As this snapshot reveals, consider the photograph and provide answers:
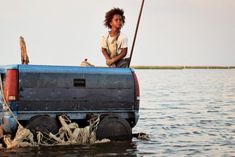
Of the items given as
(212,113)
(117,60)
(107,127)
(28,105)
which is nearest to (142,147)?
(107,127)

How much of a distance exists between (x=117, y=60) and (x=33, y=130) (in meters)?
2.50

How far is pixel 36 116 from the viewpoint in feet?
32.1

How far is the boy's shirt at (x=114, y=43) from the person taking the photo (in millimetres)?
10997

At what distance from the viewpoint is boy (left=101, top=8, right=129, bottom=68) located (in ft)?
36.1

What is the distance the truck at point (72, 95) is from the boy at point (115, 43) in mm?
487

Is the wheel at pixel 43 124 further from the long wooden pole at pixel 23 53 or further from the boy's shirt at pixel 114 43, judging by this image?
the boy's shirt at pixel 114 43

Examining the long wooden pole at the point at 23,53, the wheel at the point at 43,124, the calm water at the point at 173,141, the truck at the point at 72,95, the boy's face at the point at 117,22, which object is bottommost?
the calm water at the point at 173,141

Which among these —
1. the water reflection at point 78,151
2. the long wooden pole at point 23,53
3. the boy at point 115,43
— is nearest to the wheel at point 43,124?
the water reflection at point 78,151

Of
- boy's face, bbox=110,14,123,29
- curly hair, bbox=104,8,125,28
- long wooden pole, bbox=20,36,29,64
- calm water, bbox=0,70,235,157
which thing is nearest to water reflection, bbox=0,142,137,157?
calm water, bbox=0,70,235,157

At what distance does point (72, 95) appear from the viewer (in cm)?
1005

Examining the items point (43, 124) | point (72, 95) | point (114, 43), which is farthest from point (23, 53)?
point (114, 43)

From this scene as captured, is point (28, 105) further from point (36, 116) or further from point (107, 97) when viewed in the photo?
point (107, 97)

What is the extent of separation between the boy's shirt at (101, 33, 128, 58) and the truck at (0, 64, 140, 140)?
0.65m

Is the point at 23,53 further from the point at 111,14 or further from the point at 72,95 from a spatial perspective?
the point at 111,14
